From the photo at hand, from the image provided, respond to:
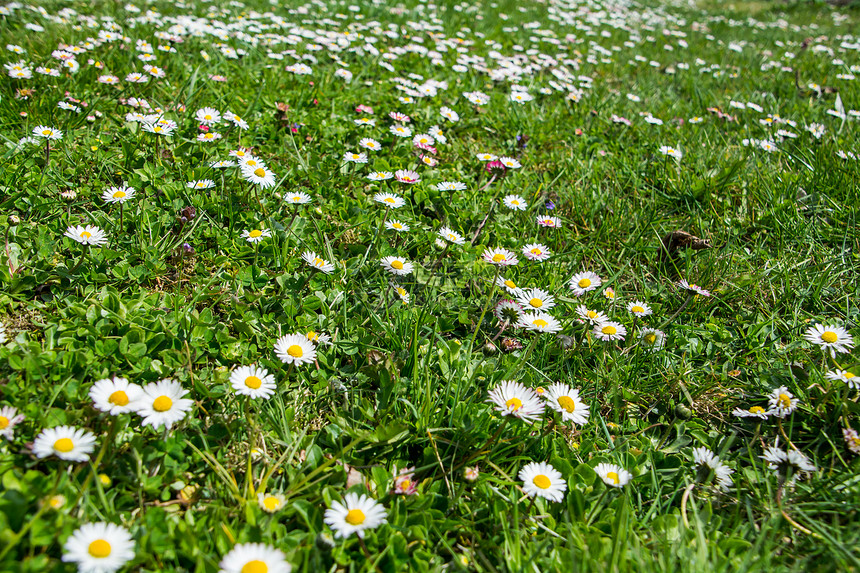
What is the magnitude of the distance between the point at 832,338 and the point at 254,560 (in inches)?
78.8

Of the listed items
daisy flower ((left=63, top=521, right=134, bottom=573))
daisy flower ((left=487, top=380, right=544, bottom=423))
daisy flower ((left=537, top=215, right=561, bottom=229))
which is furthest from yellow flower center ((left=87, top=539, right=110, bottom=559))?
daisy flower ((left=537, top=215, right=561, bottom=229))

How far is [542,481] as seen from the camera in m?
1.56

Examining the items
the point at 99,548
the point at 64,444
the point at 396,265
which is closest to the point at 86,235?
the point at 64,444

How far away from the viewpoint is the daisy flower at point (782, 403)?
177cm

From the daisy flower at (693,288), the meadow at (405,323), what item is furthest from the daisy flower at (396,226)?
the daisy flower at (693,288)

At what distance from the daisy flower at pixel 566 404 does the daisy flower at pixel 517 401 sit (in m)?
0.04

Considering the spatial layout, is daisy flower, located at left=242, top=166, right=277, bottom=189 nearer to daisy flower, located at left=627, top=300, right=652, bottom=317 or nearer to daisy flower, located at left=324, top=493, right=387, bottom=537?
daisy flower, located at left=324, top=493, right=387, bottom=537

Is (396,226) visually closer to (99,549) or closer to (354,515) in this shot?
(354,515)

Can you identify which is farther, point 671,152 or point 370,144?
point 671,152

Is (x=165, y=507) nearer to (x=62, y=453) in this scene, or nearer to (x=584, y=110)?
(x=62, y=453)

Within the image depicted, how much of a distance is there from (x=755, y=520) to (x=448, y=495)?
0.88 metres

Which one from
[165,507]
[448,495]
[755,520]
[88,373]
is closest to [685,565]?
[755,520]

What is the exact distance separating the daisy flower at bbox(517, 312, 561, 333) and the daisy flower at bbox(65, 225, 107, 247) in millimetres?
1584

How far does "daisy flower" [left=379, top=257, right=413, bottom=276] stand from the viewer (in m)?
2.18
